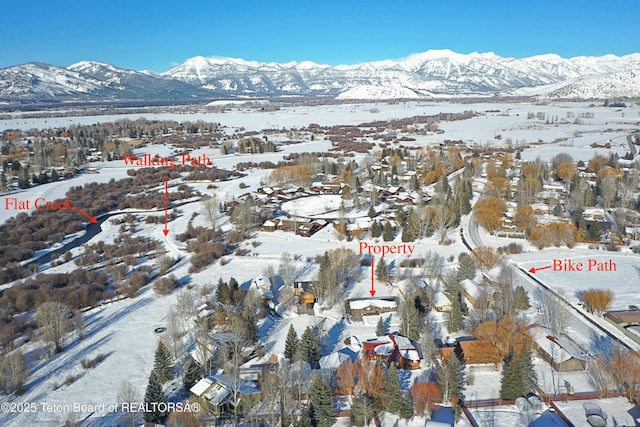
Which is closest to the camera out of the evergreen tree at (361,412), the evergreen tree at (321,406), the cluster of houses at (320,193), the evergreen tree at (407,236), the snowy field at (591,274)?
the evergreen tree at (321,406)

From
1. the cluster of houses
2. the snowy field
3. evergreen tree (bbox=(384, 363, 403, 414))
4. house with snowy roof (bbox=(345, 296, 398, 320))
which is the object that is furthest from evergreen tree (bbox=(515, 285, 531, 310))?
the cluster of houses

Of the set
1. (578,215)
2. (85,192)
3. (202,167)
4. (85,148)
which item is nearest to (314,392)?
(578,215)

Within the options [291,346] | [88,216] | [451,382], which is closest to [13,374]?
[291,346]

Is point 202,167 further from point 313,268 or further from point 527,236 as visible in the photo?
point 527,236

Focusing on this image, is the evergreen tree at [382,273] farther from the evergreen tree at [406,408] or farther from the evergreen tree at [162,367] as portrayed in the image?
the evergreen tree at [162,367]

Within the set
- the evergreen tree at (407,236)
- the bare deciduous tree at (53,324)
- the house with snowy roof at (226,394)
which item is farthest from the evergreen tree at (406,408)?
the evergreen tree at (407,236)

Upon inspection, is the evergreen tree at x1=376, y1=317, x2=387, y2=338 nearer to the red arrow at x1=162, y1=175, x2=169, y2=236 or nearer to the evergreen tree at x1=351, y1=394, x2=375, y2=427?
the evergreen tree at x1=351, y1=394, x2=375, y2=427
